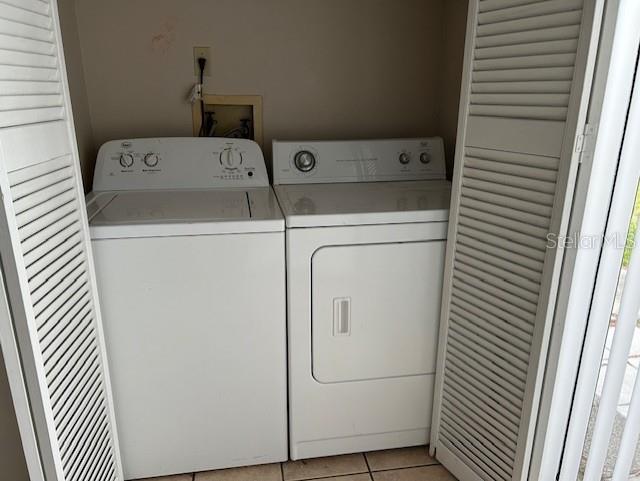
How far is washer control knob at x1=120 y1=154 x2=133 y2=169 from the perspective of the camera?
2031mm

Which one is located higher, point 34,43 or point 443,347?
point 34,43

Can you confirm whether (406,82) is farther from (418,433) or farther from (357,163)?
(418,433)

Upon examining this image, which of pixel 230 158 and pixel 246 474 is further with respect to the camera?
pixel 230 158

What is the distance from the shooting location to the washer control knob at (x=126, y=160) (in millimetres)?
2031

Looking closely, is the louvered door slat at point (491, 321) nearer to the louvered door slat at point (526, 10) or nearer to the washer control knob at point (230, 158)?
the louvered door slat at point (526, 10)

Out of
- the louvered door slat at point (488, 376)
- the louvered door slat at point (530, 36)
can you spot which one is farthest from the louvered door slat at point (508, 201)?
the louvered door slat at point (488, 376)

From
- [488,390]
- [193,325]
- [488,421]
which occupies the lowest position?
[488,421]

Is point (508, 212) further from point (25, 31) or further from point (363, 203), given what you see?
point (25, 31)

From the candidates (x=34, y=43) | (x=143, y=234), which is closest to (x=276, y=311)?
(x=143, y=234)

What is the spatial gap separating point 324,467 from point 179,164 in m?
1.31

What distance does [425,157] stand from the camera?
2.23 m

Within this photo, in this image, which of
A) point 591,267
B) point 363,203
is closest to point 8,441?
point 363,203

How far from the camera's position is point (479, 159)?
4.90 ft

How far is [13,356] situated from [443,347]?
4.21ft
